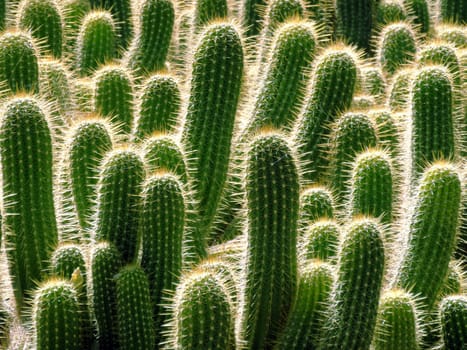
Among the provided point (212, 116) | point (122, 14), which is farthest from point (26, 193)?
point (122, 14)

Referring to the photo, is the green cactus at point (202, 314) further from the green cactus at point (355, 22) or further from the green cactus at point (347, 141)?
the green cactus at point (355, 22)

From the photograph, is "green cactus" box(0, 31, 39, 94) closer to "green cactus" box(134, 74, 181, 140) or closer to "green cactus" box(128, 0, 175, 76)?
"green cactus" box(134, 74, 181, 140)

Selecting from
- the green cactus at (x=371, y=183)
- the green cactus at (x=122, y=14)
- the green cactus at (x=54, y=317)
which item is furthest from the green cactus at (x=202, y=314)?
the green cactus at (x=122, y=14)

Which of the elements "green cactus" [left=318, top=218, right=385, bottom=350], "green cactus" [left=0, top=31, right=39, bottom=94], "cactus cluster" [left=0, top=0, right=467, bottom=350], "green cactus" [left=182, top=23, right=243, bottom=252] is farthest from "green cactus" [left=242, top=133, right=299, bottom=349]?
"green cactus" [left=0, top=31, right=39, bottom=94]

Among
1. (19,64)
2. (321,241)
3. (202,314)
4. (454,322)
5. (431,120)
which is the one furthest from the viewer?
(19,64)

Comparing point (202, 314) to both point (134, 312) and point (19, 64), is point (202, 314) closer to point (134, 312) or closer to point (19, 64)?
point (134, 312)

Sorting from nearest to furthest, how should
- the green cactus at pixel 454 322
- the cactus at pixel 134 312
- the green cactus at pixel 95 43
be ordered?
the cactus at pixel 134 312 → the green cactus at pixel 454 322 → the green cactus at pixel 95 43
